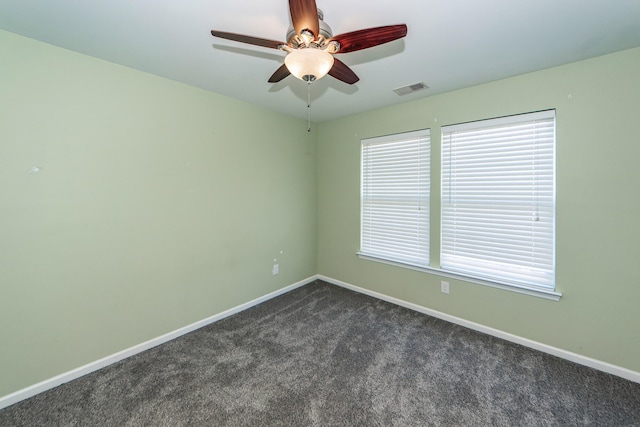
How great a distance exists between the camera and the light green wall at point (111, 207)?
1.79 meters

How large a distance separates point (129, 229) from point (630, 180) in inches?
154

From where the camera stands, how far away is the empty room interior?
5.57 ft

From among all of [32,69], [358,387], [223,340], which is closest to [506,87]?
[358,387]

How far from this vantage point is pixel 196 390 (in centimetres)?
187

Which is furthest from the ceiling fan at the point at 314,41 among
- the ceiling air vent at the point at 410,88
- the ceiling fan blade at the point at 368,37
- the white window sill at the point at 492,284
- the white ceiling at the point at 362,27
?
Result: the white window sill at the point at 492,284

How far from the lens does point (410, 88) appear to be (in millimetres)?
2633

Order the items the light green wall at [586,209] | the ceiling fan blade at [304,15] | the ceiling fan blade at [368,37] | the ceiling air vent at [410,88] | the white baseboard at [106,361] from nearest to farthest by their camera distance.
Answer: the ceiling fan blade at [304,15]
the ceiling fan blade at [368,37]
the white baseboard at [106,361]
the light green wall at [586,209]
the ceiling air vent at [410,88]

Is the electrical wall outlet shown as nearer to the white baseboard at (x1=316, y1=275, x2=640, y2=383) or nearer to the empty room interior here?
the empty room interior

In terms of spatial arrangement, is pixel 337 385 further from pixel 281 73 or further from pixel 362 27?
pixel 362 27

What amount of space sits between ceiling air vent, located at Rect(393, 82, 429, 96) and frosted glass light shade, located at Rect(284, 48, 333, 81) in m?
1.53

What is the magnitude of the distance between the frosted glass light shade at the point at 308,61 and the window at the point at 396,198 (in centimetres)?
192

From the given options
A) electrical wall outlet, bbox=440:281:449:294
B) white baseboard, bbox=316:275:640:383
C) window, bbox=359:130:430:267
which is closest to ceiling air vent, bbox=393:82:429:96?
window, bbox=359:130:430:267

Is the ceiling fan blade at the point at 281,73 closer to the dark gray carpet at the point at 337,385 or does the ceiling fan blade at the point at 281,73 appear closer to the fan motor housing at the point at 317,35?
the fan motor housing at the point at 317,35

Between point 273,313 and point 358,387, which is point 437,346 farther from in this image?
point 273,313
